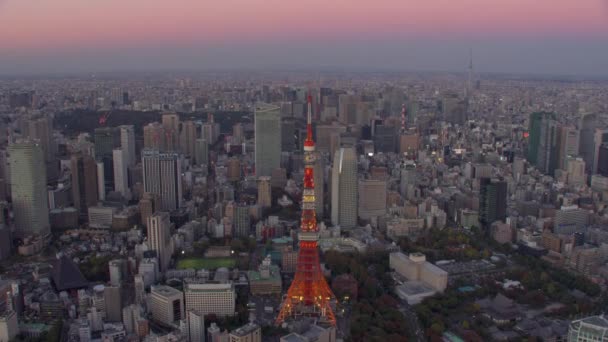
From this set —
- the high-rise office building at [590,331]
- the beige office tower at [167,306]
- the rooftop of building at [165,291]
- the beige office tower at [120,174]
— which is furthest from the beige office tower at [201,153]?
the high-rise office building at [590,331]

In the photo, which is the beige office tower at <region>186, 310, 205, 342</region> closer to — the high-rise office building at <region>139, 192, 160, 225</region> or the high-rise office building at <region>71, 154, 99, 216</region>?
the high-rise office building at <region>139, 192, 160, 225</region>

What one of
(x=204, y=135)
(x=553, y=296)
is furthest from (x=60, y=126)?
(x=553, y=296)

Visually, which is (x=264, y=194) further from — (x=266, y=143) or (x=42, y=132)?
(x=42, y=132)

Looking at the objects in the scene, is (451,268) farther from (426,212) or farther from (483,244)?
(426,212)

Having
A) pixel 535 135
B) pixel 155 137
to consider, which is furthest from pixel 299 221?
pixel 535 135

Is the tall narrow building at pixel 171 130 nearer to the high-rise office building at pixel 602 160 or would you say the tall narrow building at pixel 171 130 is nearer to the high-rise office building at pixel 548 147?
the high-rise office building at pixel 548 147

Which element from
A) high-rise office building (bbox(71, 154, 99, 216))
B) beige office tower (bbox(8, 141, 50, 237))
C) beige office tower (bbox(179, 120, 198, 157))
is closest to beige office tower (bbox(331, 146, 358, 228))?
high-rise office building (bbox(71, 154, 99, 216))
